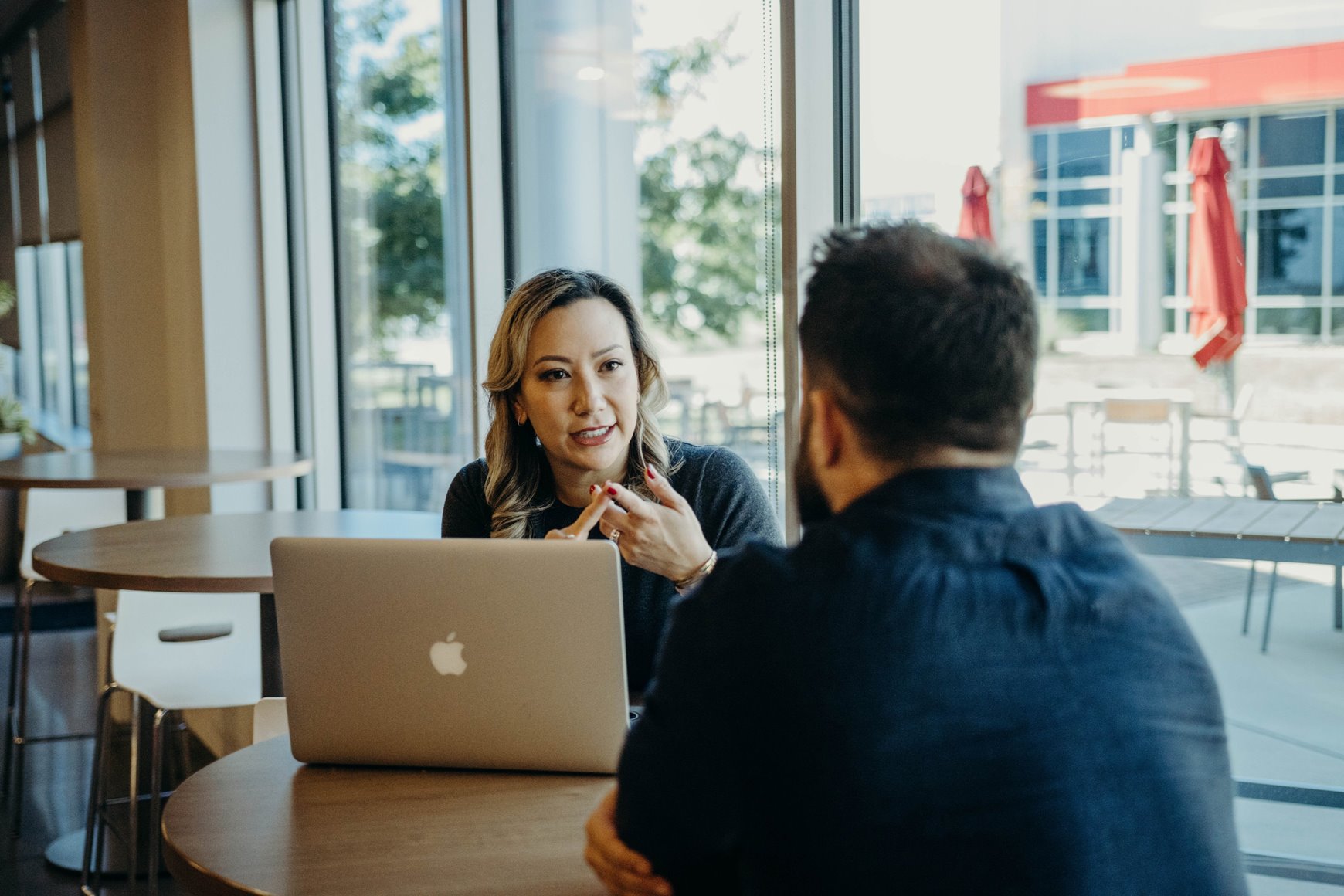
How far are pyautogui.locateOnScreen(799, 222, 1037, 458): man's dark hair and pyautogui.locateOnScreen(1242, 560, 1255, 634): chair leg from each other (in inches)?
47.4

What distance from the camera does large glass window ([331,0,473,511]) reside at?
4066 millimetres

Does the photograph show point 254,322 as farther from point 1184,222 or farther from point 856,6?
point 1184,222

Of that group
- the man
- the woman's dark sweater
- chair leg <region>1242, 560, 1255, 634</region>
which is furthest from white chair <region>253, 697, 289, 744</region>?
chair leg <region>1242, 560, 1255, 634</region>

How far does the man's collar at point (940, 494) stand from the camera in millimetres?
890

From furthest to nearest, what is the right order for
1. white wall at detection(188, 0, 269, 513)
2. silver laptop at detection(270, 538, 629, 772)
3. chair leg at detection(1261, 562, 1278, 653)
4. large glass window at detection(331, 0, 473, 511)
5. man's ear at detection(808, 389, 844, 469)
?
white wall at detection(188, 0, 269, 513) → large glass window at detection(331, 0, 473, 511) → chair leg at detection(1261, 562, 1278, 653) → silver laptop at detection(270, 538, 629, 772) → man's ear at detection(808, 389, 844, 469)

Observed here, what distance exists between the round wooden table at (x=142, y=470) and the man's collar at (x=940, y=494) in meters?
2.89

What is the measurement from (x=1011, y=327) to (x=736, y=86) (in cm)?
202

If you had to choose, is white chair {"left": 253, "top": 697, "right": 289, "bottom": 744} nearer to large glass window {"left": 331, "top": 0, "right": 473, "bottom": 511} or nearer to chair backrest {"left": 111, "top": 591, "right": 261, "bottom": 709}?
chair backrest {"left": 111, "top": 591, "right": 261, "bottom": 709}

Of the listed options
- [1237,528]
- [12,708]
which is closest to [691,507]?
[1237,528]

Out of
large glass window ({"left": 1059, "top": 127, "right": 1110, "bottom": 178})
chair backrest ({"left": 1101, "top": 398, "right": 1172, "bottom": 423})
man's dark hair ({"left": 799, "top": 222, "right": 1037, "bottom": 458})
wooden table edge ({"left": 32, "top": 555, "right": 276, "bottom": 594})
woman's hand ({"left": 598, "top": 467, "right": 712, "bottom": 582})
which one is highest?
large glass window ({"left": 1059, "top": 127, "right": 1110, "bottom": 178})

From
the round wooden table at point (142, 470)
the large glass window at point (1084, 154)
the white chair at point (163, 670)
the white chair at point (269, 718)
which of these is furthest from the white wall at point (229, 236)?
the large glass window at point (1084, 154)

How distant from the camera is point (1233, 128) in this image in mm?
1855

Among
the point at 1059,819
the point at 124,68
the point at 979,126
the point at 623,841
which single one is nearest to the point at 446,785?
the point at 623,841

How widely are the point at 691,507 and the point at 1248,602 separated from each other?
875mm
